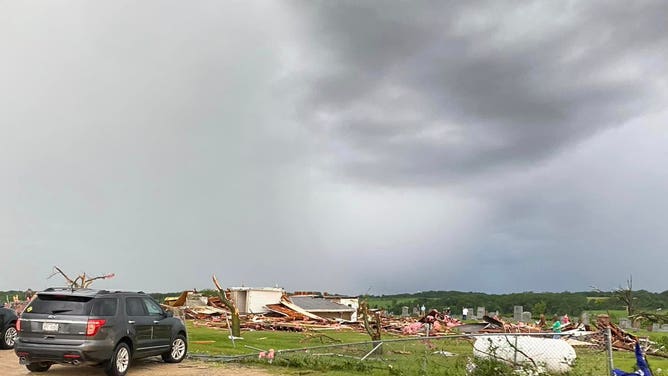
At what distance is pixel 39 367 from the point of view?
13898mm

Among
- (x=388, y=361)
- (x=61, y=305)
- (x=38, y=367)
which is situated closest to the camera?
(x=61, y=305)

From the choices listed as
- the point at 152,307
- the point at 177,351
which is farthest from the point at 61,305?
the point at 177,351

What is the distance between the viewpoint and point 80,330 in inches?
496

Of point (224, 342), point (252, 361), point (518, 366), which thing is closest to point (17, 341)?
point (252, 361)

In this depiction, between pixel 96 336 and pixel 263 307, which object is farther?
pixel 263 307

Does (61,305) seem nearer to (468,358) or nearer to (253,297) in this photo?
(468,358)

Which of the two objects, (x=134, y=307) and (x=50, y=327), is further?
(x=134, y=307)

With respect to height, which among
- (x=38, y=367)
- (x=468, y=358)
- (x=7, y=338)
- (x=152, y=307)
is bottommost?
(x=38, y=367)

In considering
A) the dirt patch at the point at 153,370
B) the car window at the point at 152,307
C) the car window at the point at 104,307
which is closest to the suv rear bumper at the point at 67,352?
the car window at the point at 104,307

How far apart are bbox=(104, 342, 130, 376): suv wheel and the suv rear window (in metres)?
1.14

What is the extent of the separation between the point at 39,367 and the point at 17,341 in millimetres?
1254

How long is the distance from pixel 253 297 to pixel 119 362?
4007cm

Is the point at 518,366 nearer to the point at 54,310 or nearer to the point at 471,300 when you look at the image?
the point at 54,310

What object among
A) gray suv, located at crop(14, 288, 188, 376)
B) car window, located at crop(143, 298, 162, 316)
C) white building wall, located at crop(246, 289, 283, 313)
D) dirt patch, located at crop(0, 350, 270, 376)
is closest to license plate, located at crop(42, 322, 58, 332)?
gray suv, located at crop(14, 288, 188, 376)
